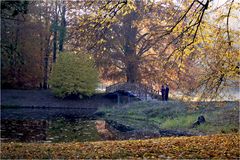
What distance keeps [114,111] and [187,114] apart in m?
8.98

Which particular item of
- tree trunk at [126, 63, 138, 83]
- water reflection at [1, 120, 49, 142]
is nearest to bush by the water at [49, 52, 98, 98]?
tree trunk at [126, 63, 138, 83]

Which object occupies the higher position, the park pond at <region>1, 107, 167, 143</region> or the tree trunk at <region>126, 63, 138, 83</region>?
the tree trunk at <region>126, 63, 138, 83</region>

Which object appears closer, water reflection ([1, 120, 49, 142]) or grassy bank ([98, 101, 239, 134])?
water reflection ([1, 120, 49, 142])

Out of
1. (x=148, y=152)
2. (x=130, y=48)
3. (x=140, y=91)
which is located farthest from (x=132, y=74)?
(x=148, y=152)

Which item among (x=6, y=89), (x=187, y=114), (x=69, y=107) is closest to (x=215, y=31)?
(x=187, y=114)

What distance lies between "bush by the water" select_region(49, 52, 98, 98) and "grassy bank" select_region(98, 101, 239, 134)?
23.5ft

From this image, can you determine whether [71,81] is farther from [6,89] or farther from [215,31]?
[215,31]

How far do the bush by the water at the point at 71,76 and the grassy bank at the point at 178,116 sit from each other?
7151 mm

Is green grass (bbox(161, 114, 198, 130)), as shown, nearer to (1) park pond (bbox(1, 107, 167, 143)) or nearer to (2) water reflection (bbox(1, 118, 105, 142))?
(1) park pond (bbox(1, 107, 167, 143))

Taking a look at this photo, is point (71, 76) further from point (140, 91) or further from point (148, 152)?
Answer: point (148, 152)

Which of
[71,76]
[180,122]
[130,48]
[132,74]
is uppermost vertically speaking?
[130,48]

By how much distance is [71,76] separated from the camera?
38469 millimetres

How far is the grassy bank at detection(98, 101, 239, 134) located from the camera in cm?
1848

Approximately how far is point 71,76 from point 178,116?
17.7 meters
